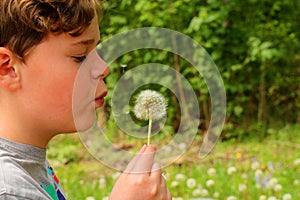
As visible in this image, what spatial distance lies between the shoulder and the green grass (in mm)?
1435

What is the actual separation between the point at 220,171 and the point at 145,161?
1.77 m

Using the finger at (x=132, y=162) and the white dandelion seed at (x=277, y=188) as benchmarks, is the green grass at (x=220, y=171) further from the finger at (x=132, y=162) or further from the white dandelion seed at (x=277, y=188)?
the finger at (x=132, y=162)

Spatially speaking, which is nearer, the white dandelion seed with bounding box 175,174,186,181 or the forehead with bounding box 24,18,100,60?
the forehead with bounding box 24,18,100,60

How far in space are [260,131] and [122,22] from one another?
1126 mm

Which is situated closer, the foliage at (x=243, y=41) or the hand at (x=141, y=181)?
the hand at (x=141, y=181)

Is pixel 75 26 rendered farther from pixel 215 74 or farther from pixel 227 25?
pixel 227 25

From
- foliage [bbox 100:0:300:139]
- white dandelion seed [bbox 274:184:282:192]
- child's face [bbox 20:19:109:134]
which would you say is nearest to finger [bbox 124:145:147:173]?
child's face [bbox 20:19:109:134]

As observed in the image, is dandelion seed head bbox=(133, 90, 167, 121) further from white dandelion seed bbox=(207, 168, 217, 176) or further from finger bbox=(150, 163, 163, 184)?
white dandelion seed bbox=(207, 168, 217, 176)

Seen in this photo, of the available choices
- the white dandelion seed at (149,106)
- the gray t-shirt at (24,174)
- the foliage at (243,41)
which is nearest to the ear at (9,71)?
the gray t-shirt at (24,174)

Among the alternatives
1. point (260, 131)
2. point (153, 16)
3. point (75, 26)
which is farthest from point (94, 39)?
point (260, 131)

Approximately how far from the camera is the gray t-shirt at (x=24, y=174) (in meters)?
1.22

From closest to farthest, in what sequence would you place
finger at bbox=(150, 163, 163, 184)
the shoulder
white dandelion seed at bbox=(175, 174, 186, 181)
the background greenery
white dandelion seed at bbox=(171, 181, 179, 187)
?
the shoulder → finger at bbox=(150, 163, 163, 184) → white dandelion seed at bbox=(171, 181, 179, 187) → white dandelion seed at bbox=(175, 174, 186, 181) → the background greenery

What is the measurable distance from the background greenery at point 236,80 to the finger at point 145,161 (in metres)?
1.61

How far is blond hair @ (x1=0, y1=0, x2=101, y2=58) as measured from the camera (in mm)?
1304
